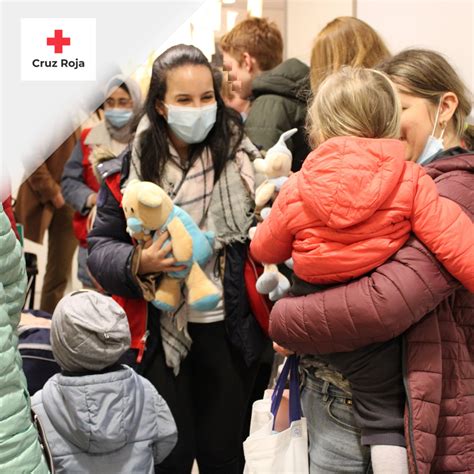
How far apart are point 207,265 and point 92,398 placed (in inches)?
23.8

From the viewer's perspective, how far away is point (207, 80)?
2.62 metres

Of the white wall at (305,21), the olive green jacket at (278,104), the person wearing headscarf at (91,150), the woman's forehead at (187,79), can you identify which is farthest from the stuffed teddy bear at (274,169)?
the white wall at (305,21)

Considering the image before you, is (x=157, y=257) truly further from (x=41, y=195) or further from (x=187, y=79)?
(x=41, y=195)

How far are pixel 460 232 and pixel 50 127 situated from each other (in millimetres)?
1098

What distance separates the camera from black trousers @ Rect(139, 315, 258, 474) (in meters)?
2.62

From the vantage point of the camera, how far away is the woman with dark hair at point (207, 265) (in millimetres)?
2596

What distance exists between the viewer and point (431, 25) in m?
3.21

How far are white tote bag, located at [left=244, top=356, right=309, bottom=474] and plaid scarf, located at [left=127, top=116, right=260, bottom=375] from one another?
537 mm

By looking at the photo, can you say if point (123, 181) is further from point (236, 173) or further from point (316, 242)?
point (316, 242)

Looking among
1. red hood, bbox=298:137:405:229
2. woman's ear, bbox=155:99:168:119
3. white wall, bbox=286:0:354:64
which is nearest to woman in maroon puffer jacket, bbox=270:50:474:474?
red hood, bbox=298:137:405:229

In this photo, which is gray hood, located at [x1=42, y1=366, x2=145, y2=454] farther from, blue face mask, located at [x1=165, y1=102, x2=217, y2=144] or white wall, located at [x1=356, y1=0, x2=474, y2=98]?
white wall, located at [x1=356, y1=0, x2=474, y2=98]

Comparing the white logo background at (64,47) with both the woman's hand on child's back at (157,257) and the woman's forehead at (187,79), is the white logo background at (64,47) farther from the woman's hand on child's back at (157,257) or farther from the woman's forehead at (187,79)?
the woman's hand on child's back at (157,257)

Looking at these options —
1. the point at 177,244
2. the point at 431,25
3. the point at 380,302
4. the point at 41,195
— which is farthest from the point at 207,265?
the point at 41,195

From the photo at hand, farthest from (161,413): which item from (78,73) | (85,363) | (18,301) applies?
(78,73)
